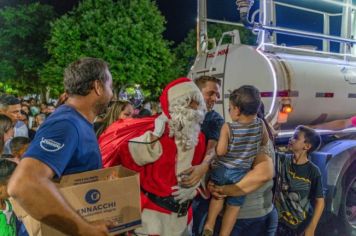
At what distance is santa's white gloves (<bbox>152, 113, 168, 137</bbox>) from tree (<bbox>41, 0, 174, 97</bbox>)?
68.4 ft

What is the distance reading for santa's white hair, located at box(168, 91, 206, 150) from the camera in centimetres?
283

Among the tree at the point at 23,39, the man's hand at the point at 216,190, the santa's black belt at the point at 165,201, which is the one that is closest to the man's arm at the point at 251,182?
the man's hand at the point at 216,190

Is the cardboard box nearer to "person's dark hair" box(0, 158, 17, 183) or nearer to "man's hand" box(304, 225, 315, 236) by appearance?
"person's dark hair" box(0, 158, 17, 183)

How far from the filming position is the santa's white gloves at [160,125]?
2801 mm

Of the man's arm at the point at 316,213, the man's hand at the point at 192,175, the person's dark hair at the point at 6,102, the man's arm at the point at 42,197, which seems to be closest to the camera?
the man's arm at the point at 42,197

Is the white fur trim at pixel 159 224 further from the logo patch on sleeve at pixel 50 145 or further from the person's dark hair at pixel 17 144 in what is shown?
the person's dark hair at pixel 17 144

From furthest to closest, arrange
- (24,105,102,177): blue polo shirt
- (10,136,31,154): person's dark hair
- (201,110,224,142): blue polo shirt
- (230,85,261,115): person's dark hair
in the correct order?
(10,136,31,154): person's dark hair, (201,110,224,142): blue polo shirt, (230,85,261,115): person's dark hair, (24,105,102,177): blue polo shirt

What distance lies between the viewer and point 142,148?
274cm

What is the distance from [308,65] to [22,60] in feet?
96.6

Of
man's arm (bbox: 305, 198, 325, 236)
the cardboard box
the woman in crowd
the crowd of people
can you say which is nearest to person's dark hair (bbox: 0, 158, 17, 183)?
the crowd of people

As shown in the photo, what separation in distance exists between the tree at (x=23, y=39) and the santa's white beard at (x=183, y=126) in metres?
30.4

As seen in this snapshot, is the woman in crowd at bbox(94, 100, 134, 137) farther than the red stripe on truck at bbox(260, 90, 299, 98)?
No

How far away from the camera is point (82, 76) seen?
2072 mm

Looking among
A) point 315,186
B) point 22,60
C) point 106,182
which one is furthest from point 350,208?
point 22,60
